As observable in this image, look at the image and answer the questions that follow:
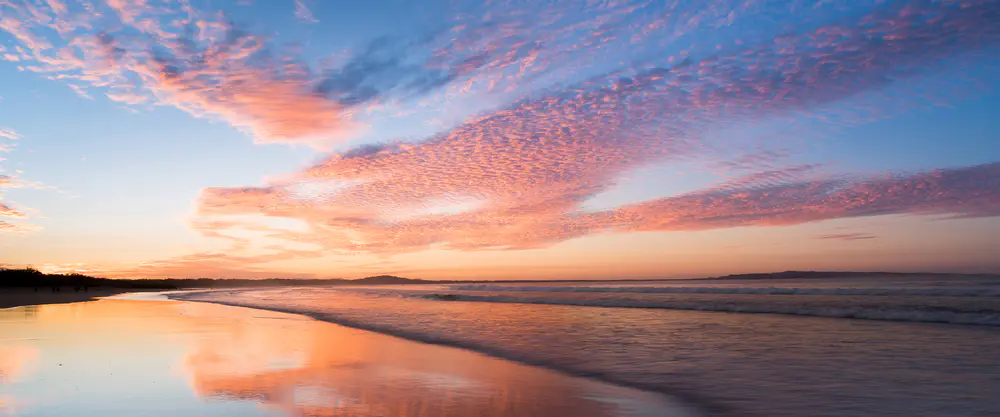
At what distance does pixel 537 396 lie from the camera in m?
7.99

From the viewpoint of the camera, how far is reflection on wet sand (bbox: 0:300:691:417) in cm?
719

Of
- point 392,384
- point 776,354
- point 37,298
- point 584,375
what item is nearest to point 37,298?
A: point 37,298

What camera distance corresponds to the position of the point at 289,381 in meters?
9.03

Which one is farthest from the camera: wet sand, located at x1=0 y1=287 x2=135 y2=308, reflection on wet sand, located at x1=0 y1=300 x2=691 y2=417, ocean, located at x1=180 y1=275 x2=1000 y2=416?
wet sand, located at x1=0 y1=287 x2=135 y2=308

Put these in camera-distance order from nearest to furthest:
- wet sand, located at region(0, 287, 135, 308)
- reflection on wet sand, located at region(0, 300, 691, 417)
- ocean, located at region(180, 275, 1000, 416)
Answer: reflection on wet sand, located at region(0, 300, 691, 417), ocean, located at region(180, 275, 1000, 416), wet sand, located at region(0, 287, 135, 308)

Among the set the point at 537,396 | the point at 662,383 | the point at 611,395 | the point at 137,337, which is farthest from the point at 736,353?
the point at 137,337

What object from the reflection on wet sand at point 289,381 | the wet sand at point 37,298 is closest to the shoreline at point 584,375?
the reflection on wet sand at point 289,381

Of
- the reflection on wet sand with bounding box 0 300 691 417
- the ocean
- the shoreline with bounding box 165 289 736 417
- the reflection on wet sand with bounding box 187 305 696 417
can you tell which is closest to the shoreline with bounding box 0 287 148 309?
the ocean

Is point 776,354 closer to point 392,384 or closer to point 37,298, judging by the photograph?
point 392,384

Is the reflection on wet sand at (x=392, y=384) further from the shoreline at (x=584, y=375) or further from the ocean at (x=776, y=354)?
the ocean at (x=776, y=354)

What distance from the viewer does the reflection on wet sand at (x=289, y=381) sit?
7.19 metres

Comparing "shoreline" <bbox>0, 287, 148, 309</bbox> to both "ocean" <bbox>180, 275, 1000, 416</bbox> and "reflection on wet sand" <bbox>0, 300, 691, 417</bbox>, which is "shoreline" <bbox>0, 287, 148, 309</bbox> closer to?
"ocean" <bbox>180, 275, 1000, 416</bbox>

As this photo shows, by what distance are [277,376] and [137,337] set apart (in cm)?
839

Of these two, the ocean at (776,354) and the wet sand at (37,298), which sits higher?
the wet sand at (37,298)
